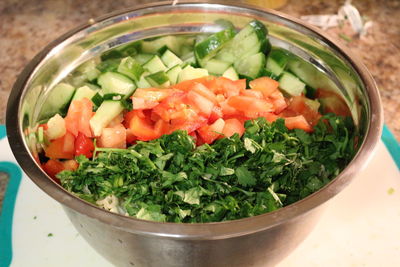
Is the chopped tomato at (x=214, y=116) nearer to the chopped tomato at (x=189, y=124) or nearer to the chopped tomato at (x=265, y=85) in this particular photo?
the chopped tomato at (x=189, y=124)

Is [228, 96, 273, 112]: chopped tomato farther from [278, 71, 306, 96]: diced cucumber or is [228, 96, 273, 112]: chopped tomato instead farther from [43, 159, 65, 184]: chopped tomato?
[43, 159, 65, 184]: chopped tomato

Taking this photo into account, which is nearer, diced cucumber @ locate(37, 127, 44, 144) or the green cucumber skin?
diced cucumber @ locate(37, 127, 44, 144)

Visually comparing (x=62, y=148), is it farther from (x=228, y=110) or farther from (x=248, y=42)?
Result: (x=248, y=42)

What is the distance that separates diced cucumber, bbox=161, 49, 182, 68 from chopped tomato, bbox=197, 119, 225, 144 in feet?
1.08

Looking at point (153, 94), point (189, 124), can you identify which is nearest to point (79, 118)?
point (153, 94)

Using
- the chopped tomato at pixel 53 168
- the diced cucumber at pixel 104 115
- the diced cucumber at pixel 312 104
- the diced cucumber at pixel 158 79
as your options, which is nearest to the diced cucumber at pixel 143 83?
the diced cucumber at pixel 158 79

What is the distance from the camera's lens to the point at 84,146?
147cm

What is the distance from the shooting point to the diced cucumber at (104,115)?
1494 mm

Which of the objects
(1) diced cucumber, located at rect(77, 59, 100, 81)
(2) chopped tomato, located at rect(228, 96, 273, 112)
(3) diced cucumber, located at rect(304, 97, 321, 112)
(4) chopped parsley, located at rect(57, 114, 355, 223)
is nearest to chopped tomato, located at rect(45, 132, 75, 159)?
(4) chopped parsley, located at rect(57, 114, 355, 223)

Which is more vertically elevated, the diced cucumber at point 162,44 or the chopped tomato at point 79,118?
the diced cucumber at point 162,44

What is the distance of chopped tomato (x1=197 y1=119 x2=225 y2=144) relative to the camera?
56.9 inches

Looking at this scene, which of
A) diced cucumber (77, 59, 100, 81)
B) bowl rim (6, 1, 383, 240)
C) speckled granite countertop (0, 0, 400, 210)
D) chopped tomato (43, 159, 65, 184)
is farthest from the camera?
speckled granite countertop (0, 0, 400, 210)

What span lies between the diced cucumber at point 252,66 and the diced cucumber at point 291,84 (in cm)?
7

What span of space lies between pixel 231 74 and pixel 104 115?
A: 43cm
